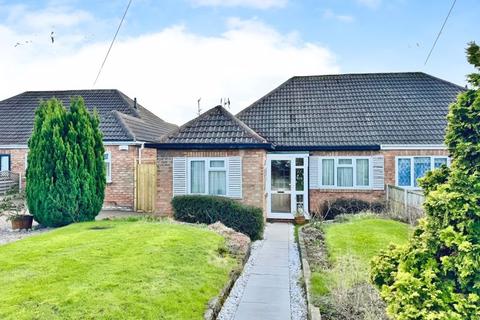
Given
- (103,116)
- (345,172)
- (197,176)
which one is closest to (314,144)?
(345,172)

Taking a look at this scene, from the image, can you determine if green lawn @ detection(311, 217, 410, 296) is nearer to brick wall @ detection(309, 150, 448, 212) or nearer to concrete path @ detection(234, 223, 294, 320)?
concrete path @ detection(234, 223, 294, 320)

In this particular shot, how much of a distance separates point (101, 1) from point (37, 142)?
18.6ft

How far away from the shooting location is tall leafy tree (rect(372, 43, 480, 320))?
3.64 m

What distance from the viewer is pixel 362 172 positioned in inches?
609

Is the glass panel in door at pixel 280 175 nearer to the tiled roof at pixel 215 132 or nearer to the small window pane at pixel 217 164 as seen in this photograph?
the tiled roof at pixel 215 132

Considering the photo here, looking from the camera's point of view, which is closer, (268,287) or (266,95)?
(268,287)

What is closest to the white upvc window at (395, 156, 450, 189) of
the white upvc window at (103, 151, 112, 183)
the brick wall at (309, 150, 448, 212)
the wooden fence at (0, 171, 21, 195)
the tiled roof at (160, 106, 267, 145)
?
the brick wall at (309, 150, 448, 212)

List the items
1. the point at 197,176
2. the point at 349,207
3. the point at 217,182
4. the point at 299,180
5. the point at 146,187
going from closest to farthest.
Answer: the point at 217,182
the point at 197,176
the point at 349,207
the point at 299,180
the point at 146,187

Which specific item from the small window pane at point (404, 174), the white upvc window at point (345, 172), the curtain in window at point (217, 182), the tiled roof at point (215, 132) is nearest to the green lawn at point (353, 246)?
the white upvc window at point (345, 172)

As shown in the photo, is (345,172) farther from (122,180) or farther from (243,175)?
(122,180)

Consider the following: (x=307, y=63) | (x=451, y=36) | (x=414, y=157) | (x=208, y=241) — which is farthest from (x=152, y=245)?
(x=307, y=63)

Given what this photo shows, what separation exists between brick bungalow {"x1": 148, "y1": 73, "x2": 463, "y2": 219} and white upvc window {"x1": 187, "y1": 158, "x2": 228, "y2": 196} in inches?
1.4

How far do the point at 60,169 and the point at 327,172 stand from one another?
35.0 ft

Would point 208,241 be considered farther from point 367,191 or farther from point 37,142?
point 367,191
